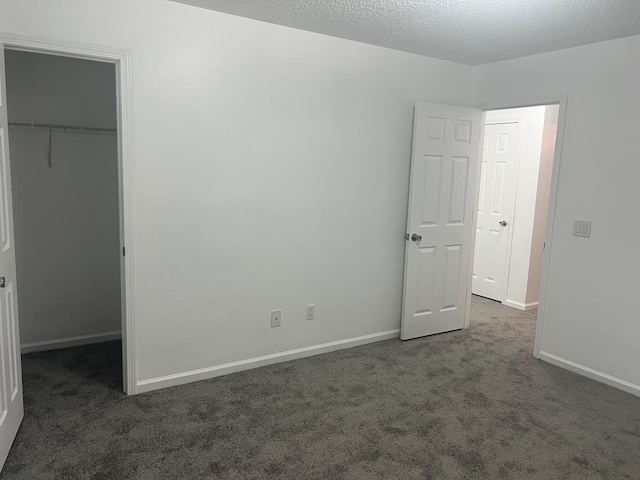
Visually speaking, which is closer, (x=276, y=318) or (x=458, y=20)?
(x=458, y=20)

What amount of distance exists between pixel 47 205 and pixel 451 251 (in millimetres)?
3318

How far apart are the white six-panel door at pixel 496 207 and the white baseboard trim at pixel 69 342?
12.8 ft

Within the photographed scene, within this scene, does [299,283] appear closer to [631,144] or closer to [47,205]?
[47,205]

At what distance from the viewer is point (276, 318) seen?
3.54 m

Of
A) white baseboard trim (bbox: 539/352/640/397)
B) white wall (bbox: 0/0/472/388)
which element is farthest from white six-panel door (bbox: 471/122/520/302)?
white baseboard trim (bbox: 539/352/640/397)

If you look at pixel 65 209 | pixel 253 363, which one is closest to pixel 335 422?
pixel 253 363

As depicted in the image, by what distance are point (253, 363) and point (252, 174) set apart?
136cm

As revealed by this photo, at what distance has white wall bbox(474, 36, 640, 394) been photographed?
3.23 m

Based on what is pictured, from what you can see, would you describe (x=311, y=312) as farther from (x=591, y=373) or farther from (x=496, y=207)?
(x=496, y=207)

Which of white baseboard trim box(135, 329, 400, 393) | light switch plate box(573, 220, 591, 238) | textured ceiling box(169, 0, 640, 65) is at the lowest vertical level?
white baseboard trim box(135, 329, 400, 393)

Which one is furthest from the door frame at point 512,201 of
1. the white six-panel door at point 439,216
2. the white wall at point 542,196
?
the white six-panel door at point 439,216

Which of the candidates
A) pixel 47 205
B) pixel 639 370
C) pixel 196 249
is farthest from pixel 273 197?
pixel 639 370

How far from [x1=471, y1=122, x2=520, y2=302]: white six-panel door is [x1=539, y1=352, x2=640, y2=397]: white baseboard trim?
160 centimetres

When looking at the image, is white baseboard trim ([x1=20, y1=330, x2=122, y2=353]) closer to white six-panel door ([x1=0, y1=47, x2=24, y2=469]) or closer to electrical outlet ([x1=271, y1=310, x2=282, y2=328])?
white six-panel door ([x1=0, y1=47, x2=24, y2=469])
